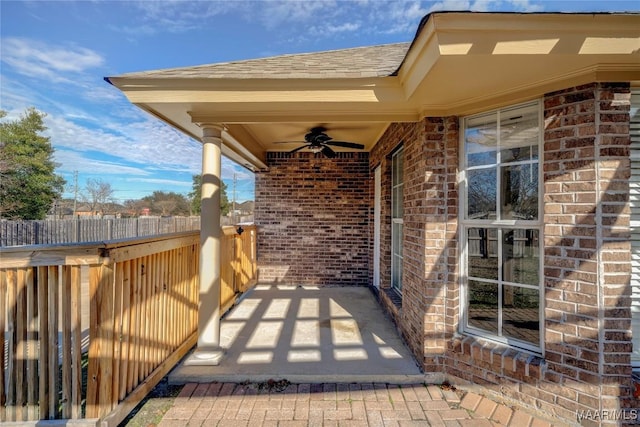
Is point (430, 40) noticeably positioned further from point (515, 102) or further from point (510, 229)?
point (510, 229)

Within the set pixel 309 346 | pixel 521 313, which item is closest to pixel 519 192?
pixel 521 313

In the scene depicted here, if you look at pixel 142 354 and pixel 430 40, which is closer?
pixel 430 40

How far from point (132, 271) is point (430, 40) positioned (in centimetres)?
262

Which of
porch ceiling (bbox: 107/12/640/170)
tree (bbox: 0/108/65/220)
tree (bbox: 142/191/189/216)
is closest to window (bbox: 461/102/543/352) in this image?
porch ceiling (bbox: 107/12/640/170)

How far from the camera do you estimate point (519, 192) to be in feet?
7.59

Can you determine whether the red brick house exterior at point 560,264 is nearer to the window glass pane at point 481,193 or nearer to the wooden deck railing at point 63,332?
the window glass pane at point 481,193

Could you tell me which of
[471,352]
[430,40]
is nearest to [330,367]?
[471,352]

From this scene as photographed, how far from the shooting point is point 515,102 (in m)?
2.27

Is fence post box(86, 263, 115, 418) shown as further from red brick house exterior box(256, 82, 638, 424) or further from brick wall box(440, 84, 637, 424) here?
brick wall box(440, 84, 637, 424)

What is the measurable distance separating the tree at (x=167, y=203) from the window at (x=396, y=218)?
94.4 feet

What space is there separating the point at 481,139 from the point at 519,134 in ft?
0.93

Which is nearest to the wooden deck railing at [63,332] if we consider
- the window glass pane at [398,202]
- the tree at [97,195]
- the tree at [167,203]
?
the window glass pane at [398,202]

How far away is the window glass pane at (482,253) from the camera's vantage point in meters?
2.44

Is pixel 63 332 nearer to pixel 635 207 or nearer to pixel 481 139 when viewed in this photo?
pixel 481 139
